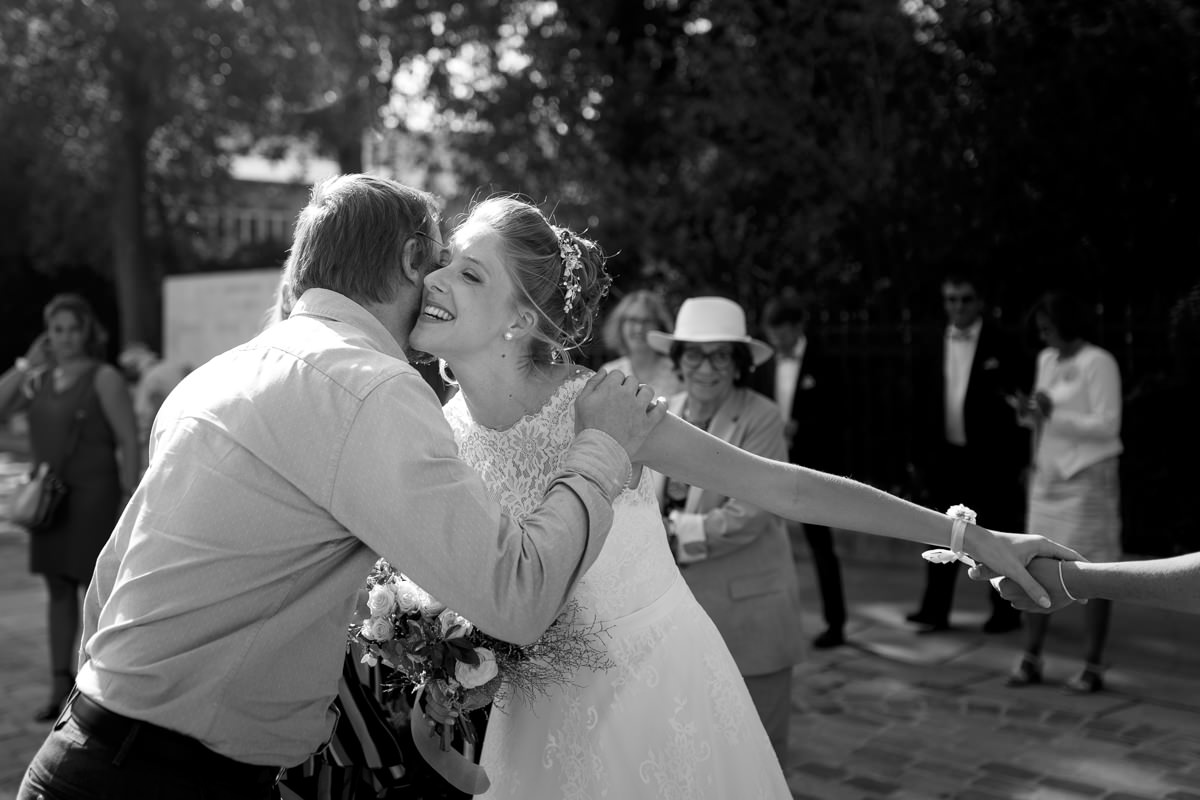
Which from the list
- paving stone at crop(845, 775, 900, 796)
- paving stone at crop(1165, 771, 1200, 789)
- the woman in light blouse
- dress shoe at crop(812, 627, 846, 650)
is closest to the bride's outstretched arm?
paving stone at crop(845, 775, 900, 796)

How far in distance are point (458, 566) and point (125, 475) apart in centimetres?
472

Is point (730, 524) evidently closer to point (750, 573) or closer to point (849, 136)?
point (750, 573)

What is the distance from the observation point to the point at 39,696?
232 inches

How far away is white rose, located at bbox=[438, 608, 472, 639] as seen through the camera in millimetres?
2336

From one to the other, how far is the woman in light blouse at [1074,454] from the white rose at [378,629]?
424cm

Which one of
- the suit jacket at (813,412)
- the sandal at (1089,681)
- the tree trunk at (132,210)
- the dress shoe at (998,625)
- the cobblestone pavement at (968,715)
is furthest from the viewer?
the tree trunk at (132,210)

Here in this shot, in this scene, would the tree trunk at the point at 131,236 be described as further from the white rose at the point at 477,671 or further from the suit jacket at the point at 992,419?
the white rose at the point at 477,671

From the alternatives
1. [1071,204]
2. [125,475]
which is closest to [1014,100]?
[1071,204]

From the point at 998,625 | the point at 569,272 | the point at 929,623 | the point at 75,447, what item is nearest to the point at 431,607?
the point at 569,272

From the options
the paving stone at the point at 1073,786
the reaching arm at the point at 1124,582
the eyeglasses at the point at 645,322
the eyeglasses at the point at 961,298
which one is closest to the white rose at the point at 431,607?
the reaching arm at the point at 1124,582

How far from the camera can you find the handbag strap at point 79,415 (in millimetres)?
5914

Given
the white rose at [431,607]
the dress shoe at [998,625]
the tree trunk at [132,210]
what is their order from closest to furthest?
1. the white rose at [431,607]
2. the dress shoe at [998,625]
3. the tree trunk at [132,210]

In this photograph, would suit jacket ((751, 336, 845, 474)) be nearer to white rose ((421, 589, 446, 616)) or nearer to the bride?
the bride

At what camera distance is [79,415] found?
19.5 ft
